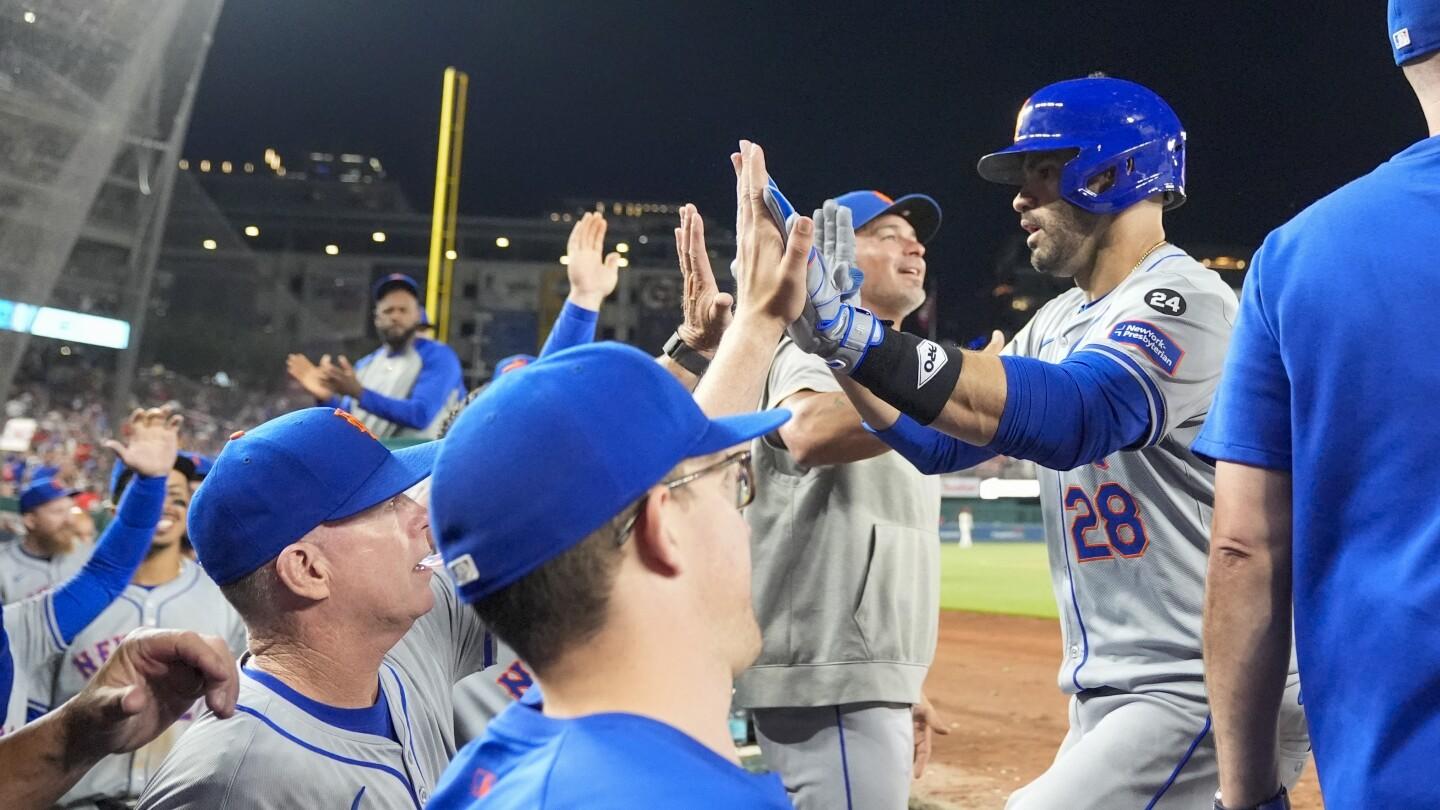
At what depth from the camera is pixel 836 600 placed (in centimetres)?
324

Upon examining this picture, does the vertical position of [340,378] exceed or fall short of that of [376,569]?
it exceeds it

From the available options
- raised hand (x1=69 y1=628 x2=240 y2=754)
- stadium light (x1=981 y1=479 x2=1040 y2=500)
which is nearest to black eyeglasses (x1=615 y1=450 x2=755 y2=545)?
raised hand (x1=69 y1=628 x2=240 y2=754)

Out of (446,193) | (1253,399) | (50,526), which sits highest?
(446,193)

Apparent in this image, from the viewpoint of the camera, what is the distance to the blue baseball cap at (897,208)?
368 centimetres

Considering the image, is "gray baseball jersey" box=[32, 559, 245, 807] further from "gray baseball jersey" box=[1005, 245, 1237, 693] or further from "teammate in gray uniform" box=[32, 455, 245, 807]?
"gray baseball jersey" box=[1005, 245, 1237, 693]

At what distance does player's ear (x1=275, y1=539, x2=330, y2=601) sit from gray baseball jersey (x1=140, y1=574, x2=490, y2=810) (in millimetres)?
167

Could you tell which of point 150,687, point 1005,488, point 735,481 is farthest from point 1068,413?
point 1005,488

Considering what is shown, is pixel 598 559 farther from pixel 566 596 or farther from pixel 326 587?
pixel 326 587

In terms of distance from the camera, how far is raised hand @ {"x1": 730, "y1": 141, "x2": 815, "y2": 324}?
74.1 inches

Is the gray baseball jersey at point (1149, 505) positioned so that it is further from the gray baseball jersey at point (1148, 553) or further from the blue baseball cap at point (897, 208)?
the blue baseball cap at point (897, 208)

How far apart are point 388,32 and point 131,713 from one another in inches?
1094

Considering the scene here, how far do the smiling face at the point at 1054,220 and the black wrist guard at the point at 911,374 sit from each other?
2.69ft

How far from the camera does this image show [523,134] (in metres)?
30.9

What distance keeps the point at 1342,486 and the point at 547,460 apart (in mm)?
1040
